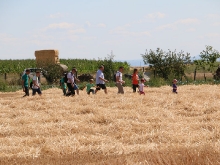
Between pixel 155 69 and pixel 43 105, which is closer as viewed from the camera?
pixel 43 105

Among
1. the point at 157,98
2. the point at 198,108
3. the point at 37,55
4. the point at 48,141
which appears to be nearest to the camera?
the point at 48,141

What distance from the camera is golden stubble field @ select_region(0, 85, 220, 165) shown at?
6922mm

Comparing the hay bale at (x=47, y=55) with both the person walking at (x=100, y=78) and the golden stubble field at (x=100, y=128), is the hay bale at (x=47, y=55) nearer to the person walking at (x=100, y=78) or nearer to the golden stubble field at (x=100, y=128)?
the person walking at (x=100, y=78)

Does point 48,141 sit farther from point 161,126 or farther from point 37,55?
point 37,55

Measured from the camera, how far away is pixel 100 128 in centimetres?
936

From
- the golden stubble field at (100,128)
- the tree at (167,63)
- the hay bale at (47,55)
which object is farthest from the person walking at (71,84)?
the hay bale at (47,55)

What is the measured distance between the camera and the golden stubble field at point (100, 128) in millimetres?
6922

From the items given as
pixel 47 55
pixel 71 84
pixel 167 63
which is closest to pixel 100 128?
pixel 71 84

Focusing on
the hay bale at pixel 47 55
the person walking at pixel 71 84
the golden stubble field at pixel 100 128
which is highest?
the hay bale at pixel 47 55

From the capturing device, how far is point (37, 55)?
46.5 m

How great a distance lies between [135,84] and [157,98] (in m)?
3.25

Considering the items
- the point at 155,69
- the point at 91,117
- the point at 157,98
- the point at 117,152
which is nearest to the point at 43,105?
the point at 91,117

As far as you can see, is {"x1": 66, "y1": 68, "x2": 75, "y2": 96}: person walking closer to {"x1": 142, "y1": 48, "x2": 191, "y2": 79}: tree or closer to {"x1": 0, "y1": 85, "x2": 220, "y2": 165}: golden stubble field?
{"x1": 0, "y1": 85, "x2": 220, "y2": 165}: golden stubble field

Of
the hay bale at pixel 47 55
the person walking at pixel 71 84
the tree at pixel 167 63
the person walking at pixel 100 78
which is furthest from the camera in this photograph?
the hay bale at pixel 47 55
